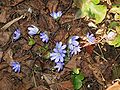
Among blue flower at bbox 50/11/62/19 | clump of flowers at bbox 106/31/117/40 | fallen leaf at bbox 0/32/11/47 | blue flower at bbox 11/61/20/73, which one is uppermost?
blue flower at bbox 50/11/62/19

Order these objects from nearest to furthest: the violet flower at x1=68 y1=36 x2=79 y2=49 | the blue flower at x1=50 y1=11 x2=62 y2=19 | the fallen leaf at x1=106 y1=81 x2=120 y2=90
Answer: the fallen leaf at x1=106 y1=81 x2=120 y2=90 < the violet flower at x1=68 y1=36 x2=79 y2=49 < the blue flower at x1=50 y1=11 x2=62 y2=19

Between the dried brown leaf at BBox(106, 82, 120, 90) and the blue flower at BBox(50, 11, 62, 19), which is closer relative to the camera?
the dried brown leaf at BBox(106, 82, 120, 90)

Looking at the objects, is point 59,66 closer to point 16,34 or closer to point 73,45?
point 73,45

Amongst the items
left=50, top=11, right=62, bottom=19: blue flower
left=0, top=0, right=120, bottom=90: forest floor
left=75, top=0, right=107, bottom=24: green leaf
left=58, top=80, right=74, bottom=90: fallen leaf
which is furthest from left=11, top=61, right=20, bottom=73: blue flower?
left=75, top=0, right=107, bottom=24: green leaf

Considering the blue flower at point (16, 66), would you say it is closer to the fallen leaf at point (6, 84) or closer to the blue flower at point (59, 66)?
the fallen leaf at point (6, 84)

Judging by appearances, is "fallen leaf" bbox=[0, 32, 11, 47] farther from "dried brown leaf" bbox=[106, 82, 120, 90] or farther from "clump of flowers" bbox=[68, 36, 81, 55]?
"dried brown leaf" bbox=[106, 82, 120, 90]

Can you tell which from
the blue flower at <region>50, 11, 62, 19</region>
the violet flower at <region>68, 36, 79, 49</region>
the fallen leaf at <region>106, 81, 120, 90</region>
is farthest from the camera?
the blue flower at <region>50, 11, 62, 19</region>

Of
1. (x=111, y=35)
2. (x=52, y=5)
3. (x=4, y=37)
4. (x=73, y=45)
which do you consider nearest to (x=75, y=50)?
(x=73, y=45)

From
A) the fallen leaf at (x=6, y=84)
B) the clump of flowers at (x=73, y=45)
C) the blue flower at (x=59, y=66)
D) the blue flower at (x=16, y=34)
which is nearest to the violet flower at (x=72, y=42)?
the clump of flowers at (x=73, y=45)
